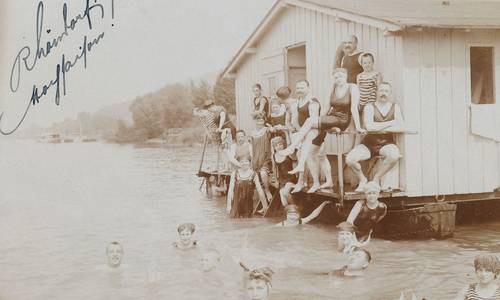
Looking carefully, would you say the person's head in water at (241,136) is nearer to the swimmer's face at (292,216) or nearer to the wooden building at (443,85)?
the wooden building at (443,85)

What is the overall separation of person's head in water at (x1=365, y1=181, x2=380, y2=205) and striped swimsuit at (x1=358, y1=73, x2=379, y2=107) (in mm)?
669

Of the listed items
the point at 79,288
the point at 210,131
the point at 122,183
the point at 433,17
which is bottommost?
the point at 79,288

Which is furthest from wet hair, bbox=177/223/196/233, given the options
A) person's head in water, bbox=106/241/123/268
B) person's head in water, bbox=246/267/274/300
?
person's head in water, bbox=246/267/274/300

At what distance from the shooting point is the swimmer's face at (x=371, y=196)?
231 inches

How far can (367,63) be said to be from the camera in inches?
240

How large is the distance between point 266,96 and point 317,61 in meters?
0.60

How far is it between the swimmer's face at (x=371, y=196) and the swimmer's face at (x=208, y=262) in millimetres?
1428

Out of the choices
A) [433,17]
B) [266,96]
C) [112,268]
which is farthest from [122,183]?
[433,17]

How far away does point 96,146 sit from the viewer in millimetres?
5297

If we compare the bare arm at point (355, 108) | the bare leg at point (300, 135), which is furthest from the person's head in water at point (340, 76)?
the bare leg at point (300, 135)

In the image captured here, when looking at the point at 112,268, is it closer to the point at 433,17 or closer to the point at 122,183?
the point at 122,183

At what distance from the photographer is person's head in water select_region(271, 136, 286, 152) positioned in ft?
22.7
